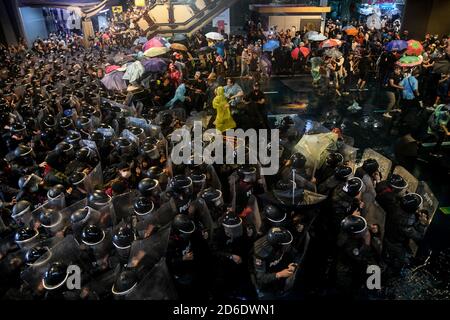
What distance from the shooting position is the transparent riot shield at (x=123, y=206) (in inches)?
189

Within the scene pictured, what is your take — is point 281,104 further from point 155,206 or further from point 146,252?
point 146,252

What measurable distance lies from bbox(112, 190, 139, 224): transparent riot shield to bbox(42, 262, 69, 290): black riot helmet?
1.42m

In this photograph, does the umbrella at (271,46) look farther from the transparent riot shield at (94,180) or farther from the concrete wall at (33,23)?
the concrete wall at (33,23)

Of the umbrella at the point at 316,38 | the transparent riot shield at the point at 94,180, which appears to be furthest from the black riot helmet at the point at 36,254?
the umbrella at the point at 316,38

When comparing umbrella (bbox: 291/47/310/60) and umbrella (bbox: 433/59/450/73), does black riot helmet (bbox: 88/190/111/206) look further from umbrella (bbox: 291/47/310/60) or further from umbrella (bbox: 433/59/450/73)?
umbrella (bbox: 291/47/310/60)

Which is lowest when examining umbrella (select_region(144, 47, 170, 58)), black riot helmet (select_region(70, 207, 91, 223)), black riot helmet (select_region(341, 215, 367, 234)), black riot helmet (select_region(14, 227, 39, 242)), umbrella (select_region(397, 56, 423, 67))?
black riot helmet (select_region(14, 227, 39, 242))

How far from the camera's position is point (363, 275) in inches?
148

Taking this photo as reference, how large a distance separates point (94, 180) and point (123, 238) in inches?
77.5

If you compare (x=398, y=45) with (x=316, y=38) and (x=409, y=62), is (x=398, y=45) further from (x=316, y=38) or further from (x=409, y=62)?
(x=316, y=38)

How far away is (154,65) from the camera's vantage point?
35.9ft

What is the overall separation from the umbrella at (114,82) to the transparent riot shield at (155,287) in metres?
8.68

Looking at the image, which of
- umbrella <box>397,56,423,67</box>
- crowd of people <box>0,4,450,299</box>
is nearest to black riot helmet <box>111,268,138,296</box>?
crowd of people <box>0,4,450,299</box>

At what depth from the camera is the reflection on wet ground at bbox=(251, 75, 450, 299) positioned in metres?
4.66
